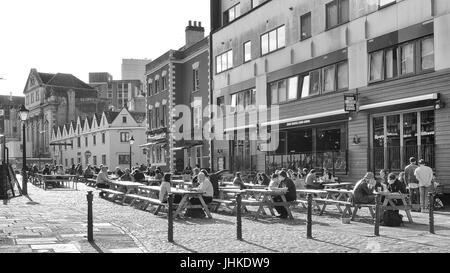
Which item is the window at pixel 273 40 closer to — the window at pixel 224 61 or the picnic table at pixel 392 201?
the window at pixel 224 61

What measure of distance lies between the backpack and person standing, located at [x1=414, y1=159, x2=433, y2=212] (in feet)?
13.9

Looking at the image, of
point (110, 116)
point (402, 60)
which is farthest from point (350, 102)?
point (110, 116)

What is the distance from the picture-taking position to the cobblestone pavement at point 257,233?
10953mm

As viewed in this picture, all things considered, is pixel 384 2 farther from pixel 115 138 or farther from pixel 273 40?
pixel 115 138

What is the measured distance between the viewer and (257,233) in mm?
13180

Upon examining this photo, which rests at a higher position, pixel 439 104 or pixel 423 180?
pixel 439 104

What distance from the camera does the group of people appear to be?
15422 mm

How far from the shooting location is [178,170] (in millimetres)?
46562

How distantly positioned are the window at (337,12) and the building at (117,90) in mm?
71346

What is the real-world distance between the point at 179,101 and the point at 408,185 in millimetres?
30233

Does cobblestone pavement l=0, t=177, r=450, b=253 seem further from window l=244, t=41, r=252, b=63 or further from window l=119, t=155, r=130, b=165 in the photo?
window l=119, t=155, r=130, b=165

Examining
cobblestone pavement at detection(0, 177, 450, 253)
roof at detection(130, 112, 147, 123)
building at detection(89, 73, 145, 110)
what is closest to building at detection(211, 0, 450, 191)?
cobblestone pavement at detection(0, 177, 450, 253)
